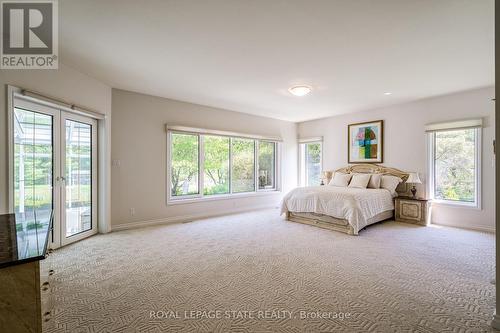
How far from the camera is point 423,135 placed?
204 inches

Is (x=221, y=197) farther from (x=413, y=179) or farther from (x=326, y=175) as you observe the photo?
(x=413, y=179)

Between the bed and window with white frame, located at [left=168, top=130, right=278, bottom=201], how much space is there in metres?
1.64

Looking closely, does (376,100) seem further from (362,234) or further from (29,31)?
(29,31)

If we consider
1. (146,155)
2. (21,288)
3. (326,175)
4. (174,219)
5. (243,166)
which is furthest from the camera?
(326,175)

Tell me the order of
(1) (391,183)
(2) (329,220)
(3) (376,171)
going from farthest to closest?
1. (3) (376,171)
2. (1) (391,183)
3. (2) (329,220)

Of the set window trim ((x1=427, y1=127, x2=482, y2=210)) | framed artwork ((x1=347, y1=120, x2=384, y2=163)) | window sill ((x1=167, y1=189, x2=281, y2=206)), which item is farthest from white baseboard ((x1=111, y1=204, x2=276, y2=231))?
window trim ((x1=427, y1=127, x2=482, y2=210))

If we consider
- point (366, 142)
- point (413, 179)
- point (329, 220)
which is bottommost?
point (329, 220)

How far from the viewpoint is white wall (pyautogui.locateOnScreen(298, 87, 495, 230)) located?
436 centimetres

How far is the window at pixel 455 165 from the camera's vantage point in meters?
4.57

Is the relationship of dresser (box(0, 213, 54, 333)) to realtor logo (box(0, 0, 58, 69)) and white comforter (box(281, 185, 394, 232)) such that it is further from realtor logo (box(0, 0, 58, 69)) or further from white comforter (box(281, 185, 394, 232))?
white comforter (box(281, 185, 394, 232))

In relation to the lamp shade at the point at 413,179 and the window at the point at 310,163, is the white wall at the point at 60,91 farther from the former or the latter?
the lamp shade at the point at 413,179

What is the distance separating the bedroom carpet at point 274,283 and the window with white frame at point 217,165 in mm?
1553

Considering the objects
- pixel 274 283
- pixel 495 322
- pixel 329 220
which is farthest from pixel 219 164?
pixel 495 322

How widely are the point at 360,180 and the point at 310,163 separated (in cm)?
209
